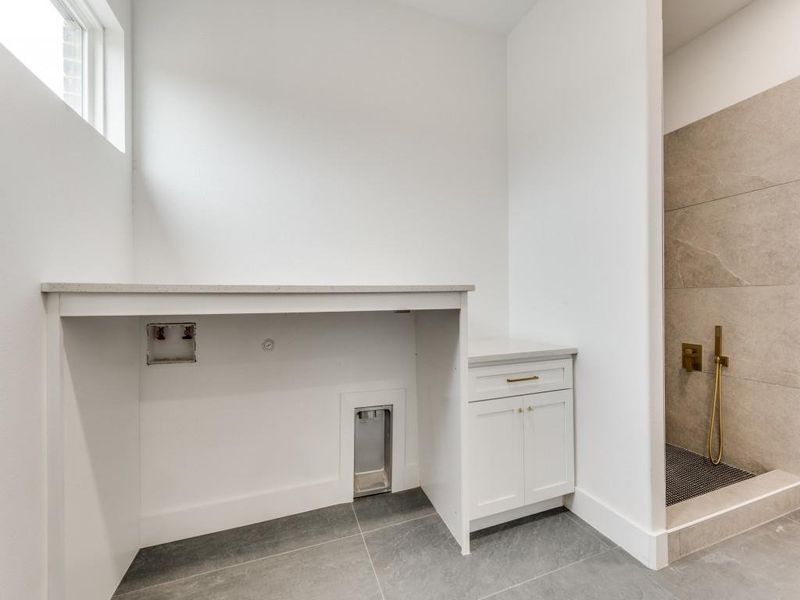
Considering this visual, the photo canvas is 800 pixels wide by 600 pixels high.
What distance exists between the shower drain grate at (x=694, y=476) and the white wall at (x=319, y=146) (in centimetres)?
Result: 111

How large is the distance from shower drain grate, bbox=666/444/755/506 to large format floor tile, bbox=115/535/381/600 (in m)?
1.33

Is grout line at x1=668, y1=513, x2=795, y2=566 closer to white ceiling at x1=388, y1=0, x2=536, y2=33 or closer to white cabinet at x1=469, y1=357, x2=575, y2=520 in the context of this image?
white cabinet at x1=469, y1=357, x2=575, y2=520

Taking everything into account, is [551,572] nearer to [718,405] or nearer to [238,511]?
[238,511]

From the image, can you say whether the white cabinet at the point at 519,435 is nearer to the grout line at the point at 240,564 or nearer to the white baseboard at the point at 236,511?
the grout line at the point at 240,564

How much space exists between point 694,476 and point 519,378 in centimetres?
118

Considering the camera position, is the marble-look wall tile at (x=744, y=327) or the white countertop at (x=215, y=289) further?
the marble-look wall tile at (x=744, y=327)

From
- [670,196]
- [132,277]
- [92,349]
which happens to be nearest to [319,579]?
[92,349]

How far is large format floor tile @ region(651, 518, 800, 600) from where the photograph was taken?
44.1 inches

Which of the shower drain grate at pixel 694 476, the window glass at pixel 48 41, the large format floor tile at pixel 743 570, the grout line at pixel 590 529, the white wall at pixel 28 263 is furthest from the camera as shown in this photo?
the shower drain grate at pixel 694 476

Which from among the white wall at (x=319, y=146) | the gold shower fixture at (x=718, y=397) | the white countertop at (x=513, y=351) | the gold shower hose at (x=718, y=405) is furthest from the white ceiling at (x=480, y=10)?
the gold shower hose at (x=718, y=405)

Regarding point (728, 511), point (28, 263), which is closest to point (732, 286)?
point (728, 511)

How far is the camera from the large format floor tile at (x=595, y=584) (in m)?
1.13

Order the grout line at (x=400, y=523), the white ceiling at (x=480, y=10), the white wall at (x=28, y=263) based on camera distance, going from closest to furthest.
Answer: the white wall at (x=28, y=263)
the grout line at (x=400, y=523)
the white ceiling at (x=480, y=10)

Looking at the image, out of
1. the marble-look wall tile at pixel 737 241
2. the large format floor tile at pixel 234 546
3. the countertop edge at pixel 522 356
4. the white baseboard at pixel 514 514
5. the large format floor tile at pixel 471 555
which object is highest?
the marble-look wall tile at pixel 737 241
